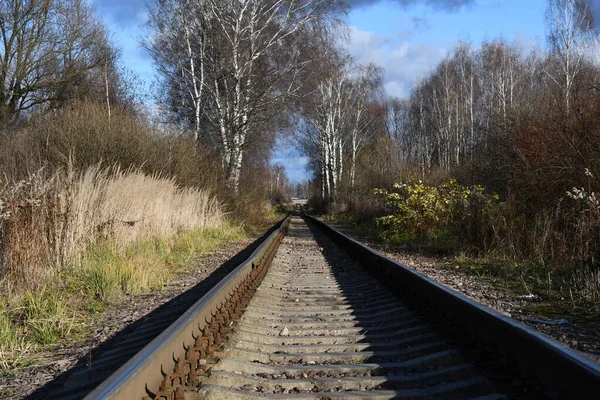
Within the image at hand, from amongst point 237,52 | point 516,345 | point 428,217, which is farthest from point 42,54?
point 516,345

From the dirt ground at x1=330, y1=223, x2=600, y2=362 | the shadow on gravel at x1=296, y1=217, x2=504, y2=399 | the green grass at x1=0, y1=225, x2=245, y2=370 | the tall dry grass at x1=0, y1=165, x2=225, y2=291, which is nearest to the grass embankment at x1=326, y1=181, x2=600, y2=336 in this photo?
the dirt ground at x1=330, y1=223, x2=600, y2=362

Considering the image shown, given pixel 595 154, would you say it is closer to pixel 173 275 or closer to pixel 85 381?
pixel 173 275

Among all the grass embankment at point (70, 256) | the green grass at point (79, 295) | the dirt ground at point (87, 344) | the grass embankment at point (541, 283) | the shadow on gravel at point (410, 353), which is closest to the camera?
the shadow on gravel at point (410, 353)

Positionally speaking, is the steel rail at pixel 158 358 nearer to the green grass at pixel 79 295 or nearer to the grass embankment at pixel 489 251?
the green grass at pixel 79 295

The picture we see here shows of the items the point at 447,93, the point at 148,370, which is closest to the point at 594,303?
the point at 148,370

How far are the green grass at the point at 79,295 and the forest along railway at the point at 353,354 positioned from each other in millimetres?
1324

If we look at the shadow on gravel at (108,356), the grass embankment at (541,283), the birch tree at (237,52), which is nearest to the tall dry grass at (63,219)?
the shadow on gravel at (108,356)

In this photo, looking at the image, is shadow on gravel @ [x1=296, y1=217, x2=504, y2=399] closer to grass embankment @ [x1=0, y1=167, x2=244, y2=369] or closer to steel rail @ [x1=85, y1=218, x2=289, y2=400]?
steel rail @ [x1=85, y1=218, x2=289, y2=400]

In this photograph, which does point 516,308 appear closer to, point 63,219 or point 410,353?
point 410,353

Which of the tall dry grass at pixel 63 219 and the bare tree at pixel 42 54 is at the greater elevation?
the bare tree at pixel 42 54

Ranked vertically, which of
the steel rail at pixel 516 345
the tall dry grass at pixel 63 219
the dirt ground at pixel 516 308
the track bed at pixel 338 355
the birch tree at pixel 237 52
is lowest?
the track bed at pixel 338 355

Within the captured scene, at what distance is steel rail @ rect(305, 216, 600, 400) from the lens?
90.0 inches

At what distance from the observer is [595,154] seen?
807cm

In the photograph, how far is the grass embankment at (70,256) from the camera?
4660 millimetres
